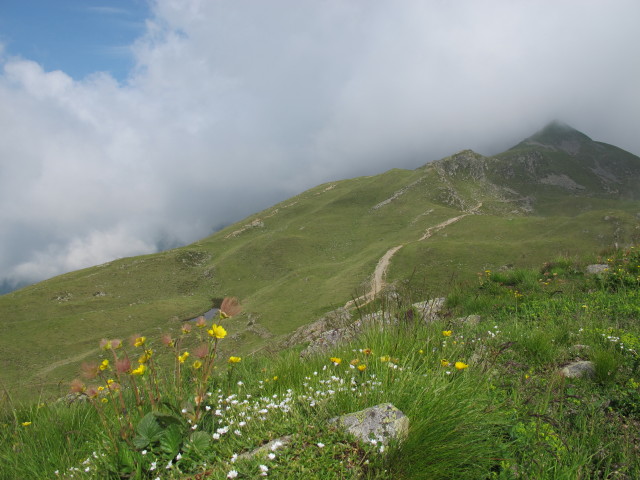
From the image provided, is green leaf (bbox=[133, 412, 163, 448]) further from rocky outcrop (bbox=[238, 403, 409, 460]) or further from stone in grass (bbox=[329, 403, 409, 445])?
stone in grass (bbox=[329, 403, 409, 445])

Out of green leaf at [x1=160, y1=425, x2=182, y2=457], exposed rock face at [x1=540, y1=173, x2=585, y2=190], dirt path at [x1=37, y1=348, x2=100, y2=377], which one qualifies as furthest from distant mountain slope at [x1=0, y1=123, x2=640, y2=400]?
exposed rock face at [x1=540, y1=173, x2=585, y2=190]

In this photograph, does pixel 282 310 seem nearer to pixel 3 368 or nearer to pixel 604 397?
pixel 3 368

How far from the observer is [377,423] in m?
2.70

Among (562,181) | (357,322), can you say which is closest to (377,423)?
(357,322)

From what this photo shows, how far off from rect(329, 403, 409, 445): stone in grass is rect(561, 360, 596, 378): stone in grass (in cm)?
350

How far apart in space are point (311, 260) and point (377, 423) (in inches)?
3482

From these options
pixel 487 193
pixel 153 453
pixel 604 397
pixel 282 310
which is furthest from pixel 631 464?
pixel 487 193

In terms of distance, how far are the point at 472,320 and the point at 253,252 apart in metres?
92.9

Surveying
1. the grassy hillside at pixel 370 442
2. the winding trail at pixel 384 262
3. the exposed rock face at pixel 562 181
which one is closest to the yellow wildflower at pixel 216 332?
the grassy hillside at pixel 370 442

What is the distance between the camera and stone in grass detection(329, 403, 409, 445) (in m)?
2.59

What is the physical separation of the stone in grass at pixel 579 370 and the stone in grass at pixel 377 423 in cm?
350

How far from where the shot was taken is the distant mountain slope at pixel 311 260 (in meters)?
55.5

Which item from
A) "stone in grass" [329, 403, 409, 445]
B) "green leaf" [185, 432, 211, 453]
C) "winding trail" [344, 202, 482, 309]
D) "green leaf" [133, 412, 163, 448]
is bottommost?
"winding trail" [344, 202, 482, 309]

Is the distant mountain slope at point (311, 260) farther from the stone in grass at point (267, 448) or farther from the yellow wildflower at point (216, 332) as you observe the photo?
the stone in grass at point (267, 448)
